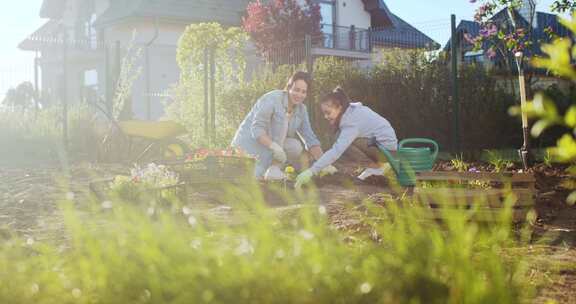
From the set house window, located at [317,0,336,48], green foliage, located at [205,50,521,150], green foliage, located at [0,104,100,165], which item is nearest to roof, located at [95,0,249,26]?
house window, located at [317,0,336,48]

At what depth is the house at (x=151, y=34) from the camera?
21.8 m

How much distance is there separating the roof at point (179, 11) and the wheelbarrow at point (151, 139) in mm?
12227

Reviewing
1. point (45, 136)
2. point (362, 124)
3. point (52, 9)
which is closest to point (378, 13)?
point (52, 9)

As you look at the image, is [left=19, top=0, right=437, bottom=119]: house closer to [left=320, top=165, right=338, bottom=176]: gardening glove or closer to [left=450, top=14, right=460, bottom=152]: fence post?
Result: [left=450, top=14, right=460, bottom=152]: fence post

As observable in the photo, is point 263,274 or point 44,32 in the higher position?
point 44,32

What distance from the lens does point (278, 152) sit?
267 inches

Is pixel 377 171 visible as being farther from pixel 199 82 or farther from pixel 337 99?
pixel 199 82

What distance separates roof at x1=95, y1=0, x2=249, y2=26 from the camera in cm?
2159

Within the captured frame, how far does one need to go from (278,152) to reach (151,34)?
16.7m

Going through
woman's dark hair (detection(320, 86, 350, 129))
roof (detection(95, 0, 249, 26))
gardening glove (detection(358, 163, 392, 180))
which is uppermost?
roof (detection(95, 0, 249, 26))

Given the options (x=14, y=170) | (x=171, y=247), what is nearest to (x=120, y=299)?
(x=171, y=247)

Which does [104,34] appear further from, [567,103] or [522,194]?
[522,194]

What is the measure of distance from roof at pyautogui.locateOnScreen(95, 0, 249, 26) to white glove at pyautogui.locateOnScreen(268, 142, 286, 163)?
1559 cm

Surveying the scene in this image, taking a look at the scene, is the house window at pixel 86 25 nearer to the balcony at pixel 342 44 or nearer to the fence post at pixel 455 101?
the balcony at pixel 342 44
